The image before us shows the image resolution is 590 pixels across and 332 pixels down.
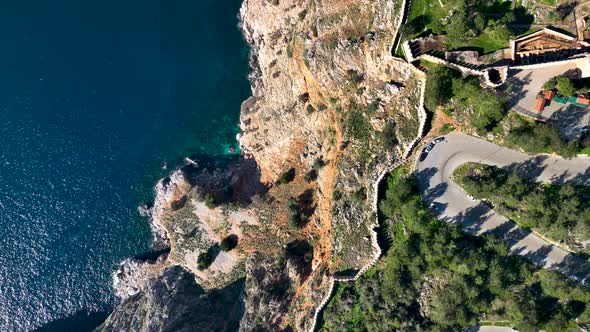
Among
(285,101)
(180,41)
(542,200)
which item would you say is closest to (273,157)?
(285,101)

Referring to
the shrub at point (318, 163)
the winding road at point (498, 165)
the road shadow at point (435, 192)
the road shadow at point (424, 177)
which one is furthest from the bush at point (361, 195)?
the shrub at point (318, 163)

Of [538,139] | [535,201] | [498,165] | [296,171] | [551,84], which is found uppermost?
[551,84]

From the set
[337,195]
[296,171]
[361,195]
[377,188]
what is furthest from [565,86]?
A: [296,171]

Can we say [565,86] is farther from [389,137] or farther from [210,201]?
[210,201]

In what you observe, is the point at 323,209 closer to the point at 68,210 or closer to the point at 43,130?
the point at 68,210

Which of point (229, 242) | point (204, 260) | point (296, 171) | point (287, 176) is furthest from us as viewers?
point (204, 260)

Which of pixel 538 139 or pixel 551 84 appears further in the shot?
pixel 551 84

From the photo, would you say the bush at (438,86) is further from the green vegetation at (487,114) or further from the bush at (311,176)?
the bush at (311,176)
